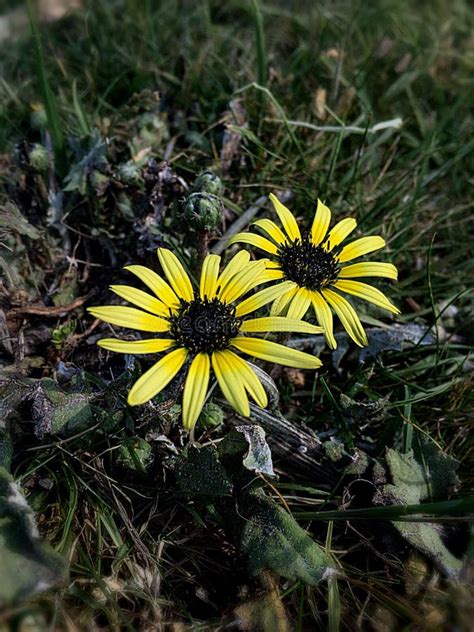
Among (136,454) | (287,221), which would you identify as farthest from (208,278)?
(136,454)

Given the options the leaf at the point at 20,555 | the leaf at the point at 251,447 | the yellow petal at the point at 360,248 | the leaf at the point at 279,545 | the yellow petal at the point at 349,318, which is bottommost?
the leaf at the point at 279,545

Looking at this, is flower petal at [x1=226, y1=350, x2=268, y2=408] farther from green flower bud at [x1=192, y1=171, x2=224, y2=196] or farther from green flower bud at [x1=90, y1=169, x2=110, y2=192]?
green flower bud at [x1=90, y1=169, x2=110, y2=192]

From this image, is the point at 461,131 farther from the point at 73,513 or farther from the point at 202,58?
the point at 73,513

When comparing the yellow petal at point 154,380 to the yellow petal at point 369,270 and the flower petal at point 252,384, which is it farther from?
the yellow petal at point 369,270

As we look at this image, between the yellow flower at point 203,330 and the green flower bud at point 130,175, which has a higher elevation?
the green flower bud at point 130,175

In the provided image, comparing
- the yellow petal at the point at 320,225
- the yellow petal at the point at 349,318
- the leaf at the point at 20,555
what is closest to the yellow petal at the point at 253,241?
the yellow petal at the point at 320,225

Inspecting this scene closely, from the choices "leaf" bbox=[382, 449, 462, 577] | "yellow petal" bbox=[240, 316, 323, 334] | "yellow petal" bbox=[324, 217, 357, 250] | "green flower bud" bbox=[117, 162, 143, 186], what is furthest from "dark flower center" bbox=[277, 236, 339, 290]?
"green flower bud" bbox=[117, 162, 143, 186]
